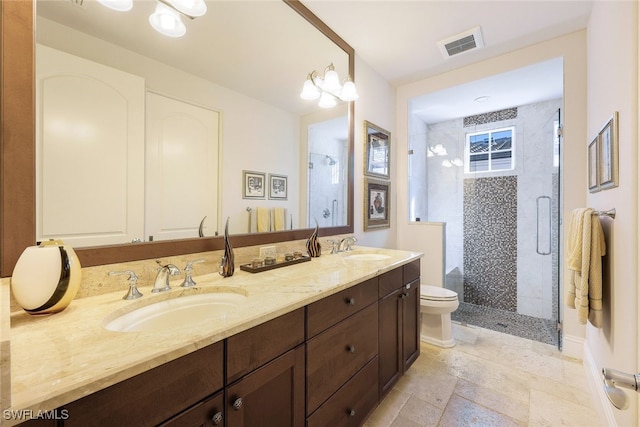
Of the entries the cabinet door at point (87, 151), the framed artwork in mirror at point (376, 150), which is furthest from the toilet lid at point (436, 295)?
the cabinet door at point (87, 151)

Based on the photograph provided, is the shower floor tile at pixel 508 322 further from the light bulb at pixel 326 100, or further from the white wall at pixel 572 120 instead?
the light bulb at pixel 326 100

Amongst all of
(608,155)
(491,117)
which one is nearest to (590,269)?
(608,155)

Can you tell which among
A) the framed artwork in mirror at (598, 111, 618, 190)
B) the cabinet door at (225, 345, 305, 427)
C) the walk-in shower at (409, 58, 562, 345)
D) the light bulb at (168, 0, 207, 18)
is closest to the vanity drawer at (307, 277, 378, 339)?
the cabinet door at (225, 345, 305, 427)

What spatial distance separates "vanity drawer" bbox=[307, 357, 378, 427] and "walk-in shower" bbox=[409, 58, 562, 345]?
1.94 metres

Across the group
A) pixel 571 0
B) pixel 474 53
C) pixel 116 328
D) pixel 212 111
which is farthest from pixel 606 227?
pixel 116 328

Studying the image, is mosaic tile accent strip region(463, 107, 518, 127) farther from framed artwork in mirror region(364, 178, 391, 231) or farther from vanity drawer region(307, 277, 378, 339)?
vanity drawer region(307, 277, 378, 339)

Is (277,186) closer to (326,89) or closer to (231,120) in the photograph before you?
(231,120)

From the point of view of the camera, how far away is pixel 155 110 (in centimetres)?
117

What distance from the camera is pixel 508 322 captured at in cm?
292

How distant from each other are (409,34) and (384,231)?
5.89 ft

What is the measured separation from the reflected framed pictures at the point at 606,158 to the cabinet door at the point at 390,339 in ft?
4.08

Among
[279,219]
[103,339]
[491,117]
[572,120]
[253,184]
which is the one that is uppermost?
[491,117]

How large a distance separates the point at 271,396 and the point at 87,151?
1.11 m

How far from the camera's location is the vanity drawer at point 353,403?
1139 mm
